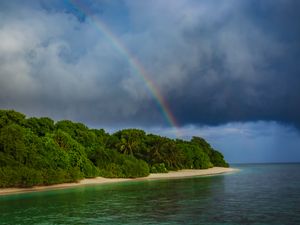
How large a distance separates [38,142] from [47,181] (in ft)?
33.9

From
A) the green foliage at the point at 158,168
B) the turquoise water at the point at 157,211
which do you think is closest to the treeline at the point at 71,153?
the green foliage at the point at 158,168

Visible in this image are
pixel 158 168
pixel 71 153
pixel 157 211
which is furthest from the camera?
pixel 158 168

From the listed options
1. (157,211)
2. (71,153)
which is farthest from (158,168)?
(157,211)

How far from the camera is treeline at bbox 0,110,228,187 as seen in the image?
68.5 meters

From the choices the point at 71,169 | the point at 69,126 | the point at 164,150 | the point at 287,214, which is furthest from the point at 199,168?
the point at 287,214

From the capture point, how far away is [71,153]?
3201 inches

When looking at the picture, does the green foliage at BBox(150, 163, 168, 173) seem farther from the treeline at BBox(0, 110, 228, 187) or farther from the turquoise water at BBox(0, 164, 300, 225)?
the turquoise water at BBox(0, 164, 300, 225)

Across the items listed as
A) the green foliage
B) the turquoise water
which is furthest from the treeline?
the turquoise water

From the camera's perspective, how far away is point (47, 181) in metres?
69.1

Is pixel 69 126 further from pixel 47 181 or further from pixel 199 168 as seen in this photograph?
pixel 199 168

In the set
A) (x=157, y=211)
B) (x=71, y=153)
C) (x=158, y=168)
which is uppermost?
(x=158, y=168)

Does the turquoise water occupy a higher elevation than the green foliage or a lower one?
lower

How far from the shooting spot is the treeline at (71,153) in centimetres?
6850

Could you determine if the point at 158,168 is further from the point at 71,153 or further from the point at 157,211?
the point at 157,211
